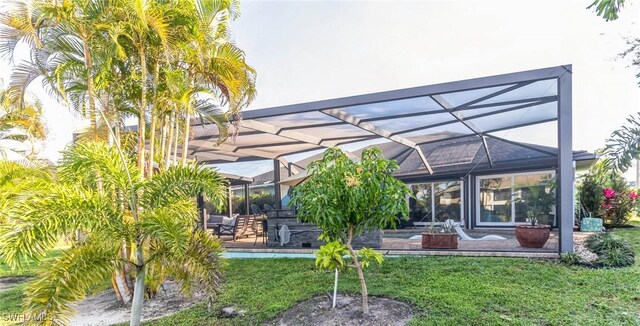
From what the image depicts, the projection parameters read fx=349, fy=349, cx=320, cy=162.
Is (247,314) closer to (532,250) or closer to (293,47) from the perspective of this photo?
(532,250)

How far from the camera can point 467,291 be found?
16.1ft

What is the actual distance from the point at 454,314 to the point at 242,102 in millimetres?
4907

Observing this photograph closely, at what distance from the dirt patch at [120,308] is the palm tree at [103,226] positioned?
1.25 metres

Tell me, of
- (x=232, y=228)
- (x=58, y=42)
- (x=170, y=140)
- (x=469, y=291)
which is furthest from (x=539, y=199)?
(x=58, y=42)

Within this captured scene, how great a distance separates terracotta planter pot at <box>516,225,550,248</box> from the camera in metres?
7.15

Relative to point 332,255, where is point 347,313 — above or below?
below

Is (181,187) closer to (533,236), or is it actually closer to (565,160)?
(565,160)

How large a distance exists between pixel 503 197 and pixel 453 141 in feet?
10.1

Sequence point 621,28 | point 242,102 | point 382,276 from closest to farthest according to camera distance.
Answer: point 621,28 < point 382,276 < point 242,102

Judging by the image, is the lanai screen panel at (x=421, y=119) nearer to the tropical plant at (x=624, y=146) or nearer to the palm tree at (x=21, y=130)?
the palm tree at (x=21, y=130)

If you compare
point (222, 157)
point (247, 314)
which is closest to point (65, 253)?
point (247, 314)

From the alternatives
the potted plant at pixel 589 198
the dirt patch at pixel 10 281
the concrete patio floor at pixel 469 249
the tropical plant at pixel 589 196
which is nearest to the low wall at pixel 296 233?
the concrete patio floor at pixel 469 249

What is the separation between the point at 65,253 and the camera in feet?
12.0

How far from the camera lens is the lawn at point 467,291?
4.14m
